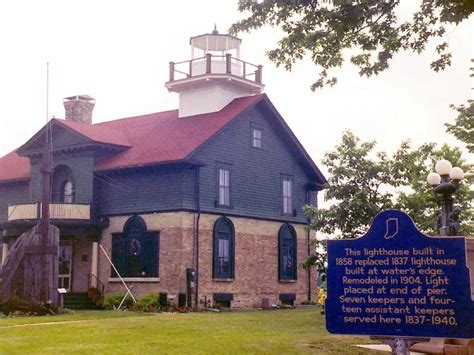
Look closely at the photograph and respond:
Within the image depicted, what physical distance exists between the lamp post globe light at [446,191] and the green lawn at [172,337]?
11.3 ft

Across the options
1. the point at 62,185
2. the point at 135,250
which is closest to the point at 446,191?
the point at 135,250

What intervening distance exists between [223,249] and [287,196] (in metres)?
6.10

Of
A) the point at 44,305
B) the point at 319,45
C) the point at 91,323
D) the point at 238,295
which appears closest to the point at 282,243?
the point at 238,295

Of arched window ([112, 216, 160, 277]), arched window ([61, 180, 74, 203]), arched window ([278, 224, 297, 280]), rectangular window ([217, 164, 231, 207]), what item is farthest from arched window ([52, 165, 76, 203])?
arched window ([278, 224, 297, 280])

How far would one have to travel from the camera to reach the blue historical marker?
27.6 ft

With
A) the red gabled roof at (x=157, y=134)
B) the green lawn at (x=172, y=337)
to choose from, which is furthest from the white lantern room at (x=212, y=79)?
the green lawn at (x=172, y=337)

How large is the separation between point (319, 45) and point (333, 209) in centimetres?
1479

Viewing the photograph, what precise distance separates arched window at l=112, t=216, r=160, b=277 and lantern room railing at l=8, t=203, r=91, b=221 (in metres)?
1.81

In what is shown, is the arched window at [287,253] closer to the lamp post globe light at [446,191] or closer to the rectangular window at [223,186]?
the rectangular window at [223,186]

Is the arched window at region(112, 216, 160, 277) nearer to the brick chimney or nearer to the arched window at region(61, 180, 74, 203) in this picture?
the arched window at region(61, 180, 74, 203)

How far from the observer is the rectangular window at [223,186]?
1356 inches

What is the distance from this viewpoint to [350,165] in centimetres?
2917

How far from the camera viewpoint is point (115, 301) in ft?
104

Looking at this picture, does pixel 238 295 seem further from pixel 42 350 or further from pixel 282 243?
pixel 42 350
